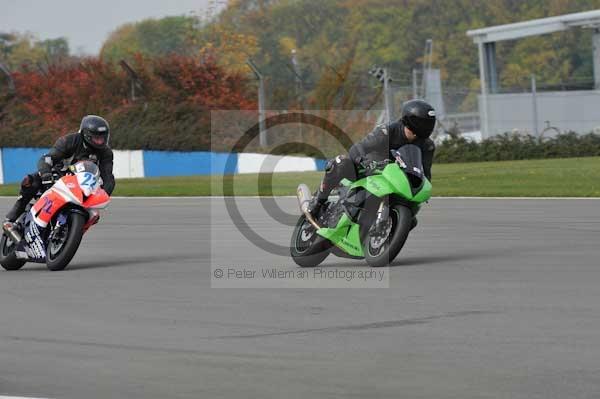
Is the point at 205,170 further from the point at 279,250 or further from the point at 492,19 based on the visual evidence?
the point at 492,19

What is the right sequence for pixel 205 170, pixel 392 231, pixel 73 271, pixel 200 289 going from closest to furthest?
pixel 200 289, pixel 392 231, pixel 73 271, pixel 205 170

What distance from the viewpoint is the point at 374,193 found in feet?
38.6

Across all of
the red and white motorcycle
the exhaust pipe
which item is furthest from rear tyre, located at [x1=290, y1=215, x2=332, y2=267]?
the red and white motorcycle

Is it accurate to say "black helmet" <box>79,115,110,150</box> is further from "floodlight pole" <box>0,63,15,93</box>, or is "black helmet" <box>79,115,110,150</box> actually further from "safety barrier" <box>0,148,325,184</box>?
"floodlight pole" <box>0,63,15,93</box>

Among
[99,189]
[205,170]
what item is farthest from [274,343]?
[205,170]

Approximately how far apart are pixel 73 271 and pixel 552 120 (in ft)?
92.1

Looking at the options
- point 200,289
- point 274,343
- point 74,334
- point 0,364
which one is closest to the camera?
point 0,364

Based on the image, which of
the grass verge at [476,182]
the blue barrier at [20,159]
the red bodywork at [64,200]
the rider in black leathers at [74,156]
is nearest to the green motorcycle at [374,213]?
the red bodywork at [64,200]

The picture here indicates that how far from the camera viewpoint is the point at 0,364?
7.56 m

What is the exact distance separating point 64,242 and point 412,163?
11.2 feet

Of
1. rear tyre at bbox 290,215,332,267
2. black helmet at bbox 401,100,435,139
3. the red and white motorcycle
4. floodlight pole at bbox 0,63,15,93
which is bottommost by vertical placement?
rear tyre at bbox 290,215,332,267

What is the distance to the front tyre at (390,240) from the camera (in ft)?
38.5

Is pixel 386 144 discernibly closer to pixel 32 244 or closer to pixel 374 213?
pixel 374 213

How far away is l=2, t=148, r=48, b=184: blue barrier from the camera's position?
153ft
